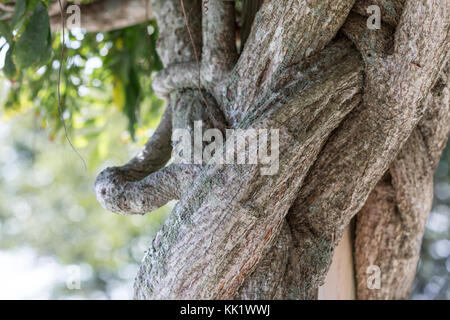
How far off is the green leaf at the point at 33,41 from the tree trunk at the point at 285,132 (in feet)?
1.18

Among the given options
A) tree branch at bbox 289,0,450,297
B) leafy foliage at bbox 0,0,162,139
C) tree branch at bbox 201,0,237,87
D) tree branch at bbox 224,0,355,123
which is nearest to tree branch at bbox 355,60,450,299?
tree branch at bbox 289,0,450,297

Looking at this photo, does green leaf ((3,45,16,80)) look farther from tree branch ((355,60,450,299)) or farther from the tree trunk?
tree branch ((355,60,450,299))

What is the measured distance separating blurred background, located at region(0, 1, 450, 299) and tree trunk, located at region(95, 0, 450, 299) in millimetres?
389

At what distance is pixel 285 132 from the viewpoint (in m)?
1.12

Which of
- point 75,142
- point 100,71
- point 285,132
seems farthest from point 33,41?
point 75,142

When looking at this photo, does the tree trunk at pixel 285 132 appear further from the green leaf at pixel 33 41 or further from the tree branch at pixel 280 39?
the green leaf at pixel 33 41

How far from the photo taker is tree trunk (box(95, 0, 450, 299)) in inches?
42.7

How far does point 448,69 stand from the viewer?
133 centimetres

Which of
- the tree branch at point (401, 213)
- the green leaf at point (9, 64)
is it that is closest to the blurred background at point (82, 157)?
the green leaf at point (9, 64)

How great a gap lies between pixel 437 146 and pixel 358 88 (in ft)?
1.71

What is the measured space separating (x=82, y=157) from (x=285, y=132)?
134 centimetres

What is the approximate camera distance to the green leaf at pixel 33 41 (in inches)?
59.2
